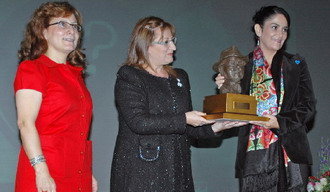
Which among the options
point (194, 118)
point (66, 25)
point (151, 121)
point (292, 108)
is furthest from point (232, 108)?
point (66, 25)

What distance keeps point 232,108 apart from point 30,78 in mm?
1163

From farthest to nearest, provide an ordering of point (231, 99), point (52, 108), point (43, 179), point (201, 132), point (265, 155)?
point (265, 155) → point (201, 132) → point (231, 99) → point (52, 108) → point (43, 179)

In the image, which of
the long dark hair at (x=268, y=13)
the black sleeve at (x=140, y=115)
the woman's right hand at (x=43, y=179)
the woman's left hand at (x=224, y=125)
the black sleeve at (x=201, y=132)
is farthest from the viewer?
the long dark hair at (x=268, y=13)

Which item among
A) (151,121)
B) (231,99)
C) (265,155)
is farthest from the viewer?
(265,155)


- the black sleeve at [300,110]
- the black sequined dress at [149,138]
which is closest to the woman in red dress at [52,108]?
the black sequined dress at [149,138]

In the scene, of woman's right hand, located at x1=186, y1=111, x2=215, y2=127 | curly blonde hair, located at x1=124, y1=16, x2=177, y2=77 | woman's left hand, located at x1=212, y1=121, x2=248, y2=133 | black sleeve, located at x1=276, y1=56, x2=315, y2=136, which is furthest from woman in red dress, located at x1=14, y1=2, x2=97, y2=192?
black sleeve, located at x1=276, y1=56, x2=315, y2=136

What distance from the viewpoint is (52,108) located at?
257 centimetres

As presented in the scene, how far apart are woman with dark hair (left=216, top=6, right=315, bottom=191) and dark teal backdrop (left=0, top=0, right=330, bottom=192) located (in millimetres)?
1483

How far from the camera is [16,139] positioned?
13.5 feet

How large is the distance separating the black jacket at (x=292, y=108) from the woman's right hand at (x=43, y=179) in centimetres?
141

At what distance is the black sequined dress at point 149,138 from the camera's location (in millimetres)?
2787

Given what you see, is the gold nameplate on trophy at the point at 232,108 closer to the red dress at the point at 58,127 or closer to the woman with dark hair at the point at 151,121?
the woman with dark hair at the point at 151,121

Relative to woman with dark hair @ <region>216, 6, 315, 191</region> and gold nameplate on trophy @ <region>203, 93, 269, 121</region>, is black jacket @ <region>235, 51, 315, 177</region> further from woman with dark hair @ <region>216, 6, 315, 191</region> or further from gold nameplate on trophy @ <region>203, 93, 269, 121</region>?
gold nameplate on trophy @ <region>203, 93, 269, 121</region>

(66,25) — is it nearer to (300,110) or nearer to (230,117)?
(230,117)
